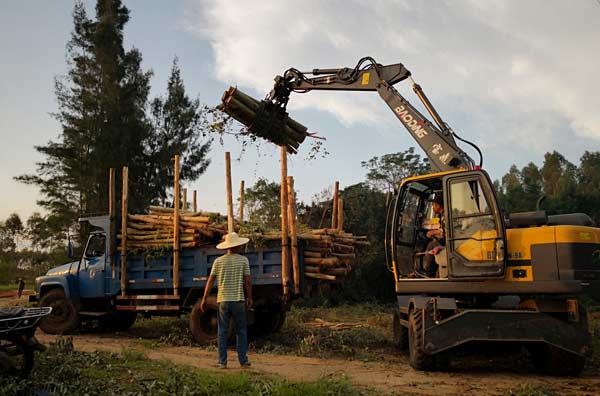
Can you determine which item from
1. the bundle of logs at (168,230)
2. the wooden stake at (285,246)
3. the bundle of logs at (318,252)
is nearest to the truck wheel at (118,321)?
the bundle of logs at (168,230)

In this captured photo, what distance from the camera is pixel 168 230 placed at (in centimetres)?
1047

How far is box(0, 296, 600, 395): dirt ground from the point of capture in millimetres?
6156

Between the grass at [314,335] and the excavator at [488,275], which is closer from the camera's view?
the excavator at [488,275]

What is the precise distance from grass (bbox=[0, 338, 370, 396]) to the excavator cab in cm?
256

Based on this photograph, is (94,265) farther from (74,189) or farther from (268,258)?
(74,189)

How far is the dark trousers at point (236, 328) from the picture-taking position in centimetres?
707

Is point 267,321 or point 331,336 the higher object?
point 267,321

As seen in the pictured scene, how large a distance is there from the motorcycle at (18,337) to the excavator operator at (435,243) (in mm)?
5327

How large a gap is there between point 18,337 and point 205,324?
13.8 ft

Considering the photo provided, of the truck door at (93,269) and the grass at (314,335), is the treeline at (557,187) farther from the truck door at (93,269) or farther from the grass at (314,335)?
the truck door at (93,269)

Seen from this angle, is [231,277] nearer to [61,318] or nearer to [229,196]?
[229,196]

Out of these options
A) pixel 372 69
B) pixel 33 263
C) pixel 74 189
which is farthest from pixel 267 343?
pixel 33 263

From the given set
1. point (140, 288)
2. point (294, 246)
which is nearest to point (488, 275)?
point (294, 246)

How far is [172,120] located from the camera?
27750mm
